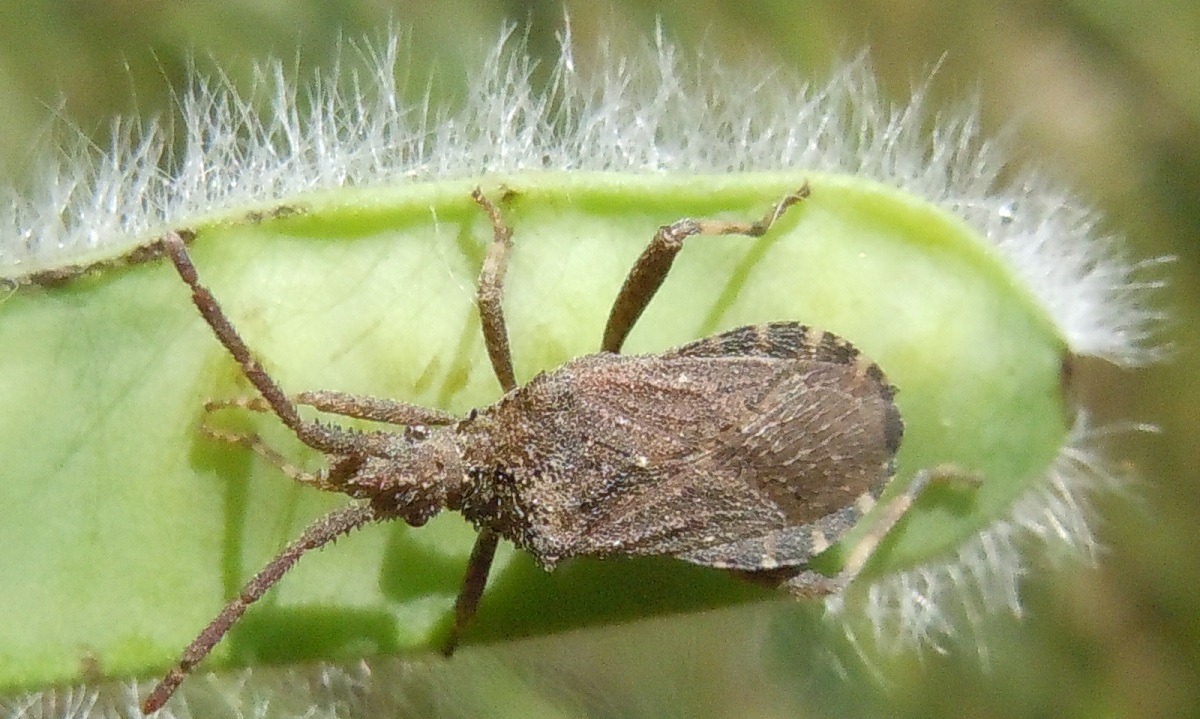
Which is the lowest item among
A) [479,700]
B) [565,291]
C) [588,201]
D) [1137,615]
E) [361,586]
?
[479,700]

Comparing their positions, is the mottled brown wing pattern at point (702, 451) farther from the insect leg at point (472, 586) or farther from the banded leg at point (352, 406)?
the banded leg at point (352, 406)

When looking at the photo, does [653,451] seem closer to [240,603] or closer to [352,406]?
[352,406]

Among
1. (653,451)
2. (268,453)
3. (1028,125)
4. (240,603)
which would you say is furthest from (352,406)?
(1028,125)

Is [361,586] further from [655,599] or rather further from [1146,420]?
[1146,420]

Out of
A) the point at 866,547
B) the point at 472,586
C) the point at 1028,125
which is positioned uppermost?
the point at 1028,125

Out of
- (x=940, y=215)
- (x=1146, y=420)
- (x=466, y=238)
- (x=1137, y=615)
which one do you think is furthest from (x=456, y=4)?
(x=1137, y=615)

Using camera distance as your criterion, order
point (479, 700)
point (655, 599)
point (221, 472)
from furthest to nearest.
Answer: point (479, 700), point (655, 599), point (221, 472)
